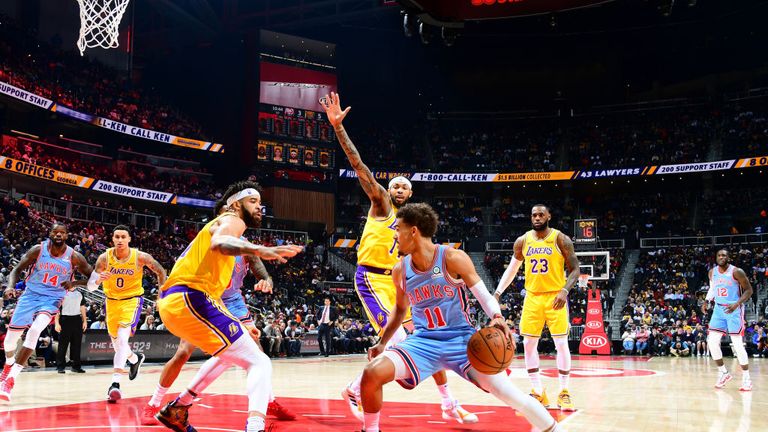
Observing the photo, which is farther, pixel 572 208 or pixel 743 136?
pixel 572 208

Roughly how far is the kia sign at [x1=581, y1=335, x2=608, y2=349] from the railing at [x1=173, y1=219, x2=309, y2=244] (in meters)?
17.6

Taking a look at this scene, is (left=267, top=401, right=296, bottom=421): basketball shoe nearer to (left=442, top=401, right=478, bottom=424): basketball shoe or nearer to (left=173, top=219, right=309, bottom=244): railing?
(left=442, top=401, right=478, bottom=424): basketball shoe

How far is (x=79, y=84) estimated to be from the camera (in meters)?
34.0

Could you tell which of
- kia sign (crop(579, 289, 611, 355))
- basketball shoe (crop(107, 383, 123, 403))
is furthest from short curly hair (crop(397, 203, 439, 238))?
kia sign (crop(579, 289, 611, 355))

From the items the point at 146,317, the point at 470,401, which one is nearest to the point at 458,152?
the point at 146,317

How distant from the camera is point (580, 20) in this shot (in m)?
39.2

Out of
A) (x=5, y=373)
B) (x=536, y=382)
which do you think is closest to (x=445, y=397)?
(x=536, y=382)

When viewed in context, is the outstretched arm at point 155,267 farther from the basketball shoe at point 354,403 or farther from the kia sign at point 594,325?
the kia sign at point 594,325

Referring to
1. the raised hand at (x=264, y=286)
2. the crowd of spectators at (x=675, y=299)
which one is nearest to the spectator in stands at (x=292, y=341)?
the crowd of spectators at (x=675, y=299)

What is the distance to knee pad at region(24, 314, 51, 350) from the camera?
29.3ft

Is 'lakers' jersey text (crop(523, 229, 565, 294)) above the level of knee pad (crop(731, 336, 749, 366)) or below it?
above

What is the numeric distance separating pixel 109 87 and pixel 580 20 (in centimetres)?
2520

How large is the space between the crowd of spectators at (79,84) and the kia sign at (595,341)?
22302 millimetres

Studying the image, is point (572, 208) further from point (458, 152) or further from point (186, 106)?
point (186, 106)
